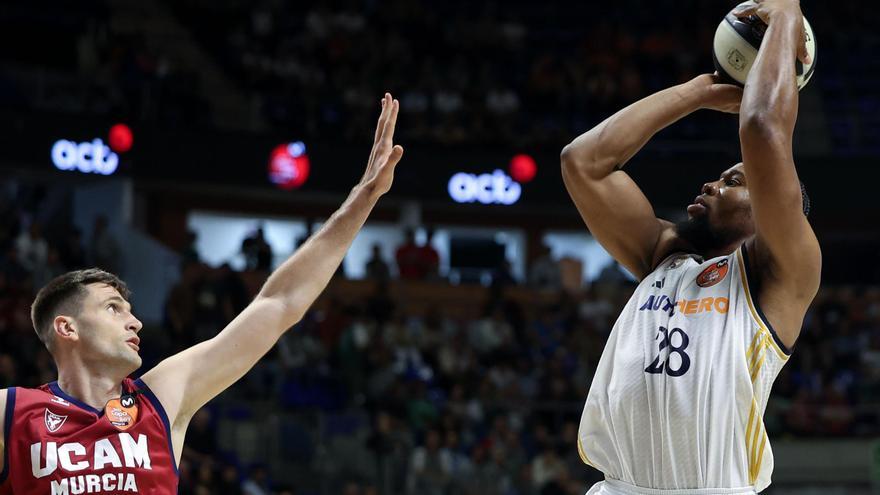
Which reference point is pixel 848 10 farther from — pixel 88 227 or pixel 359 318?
pixel 88 227

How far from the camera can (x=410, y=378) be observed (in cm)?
1530

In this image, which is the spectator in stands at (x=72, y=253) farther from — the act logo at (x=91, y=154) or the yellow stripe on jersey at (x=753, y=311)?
the yellow stripe on jersey at (x=753, y=311)

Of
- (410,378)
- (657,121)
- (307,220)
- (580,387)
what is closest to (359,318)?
(410,378)

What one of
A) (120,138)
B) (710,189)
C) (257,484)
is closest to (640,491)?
(710,189)

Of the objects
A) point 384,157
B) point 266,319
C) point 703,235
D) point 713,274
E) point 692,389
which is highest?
point 384,157

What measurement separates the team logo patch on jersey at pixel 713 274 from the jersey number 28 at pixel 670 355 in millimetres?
211

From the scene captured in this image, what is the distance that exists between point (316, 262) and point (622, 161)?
4.32ft

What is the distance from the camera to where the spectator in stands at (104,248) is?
1703cm

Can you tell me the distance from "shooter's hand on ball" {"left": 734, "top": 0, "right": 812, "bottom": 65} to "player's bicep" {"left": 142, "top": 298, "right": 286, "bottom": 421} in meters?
2.03

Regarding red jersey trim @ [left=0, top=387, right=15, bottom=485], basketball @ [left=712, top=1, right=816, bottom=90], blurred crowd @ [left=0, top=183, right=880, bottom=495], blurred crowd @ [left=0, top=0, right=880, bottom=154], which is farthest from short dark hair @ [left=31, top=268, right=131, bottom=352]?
blurred crowd @ [left=0, top=0, right=880, bottom=154]

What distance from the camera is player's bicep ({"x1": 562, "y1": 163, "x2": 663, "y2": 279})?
4723 mm

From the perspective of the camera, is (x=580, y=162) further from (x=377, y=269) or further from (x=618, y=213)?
(x=377, y=269)

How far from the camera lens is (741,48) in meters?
4.64

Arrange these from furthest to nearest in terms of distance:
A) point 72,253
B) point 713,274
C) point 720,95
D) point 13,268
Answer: point 72,253 < point 13,268 < point 720,95 < point 713,274
